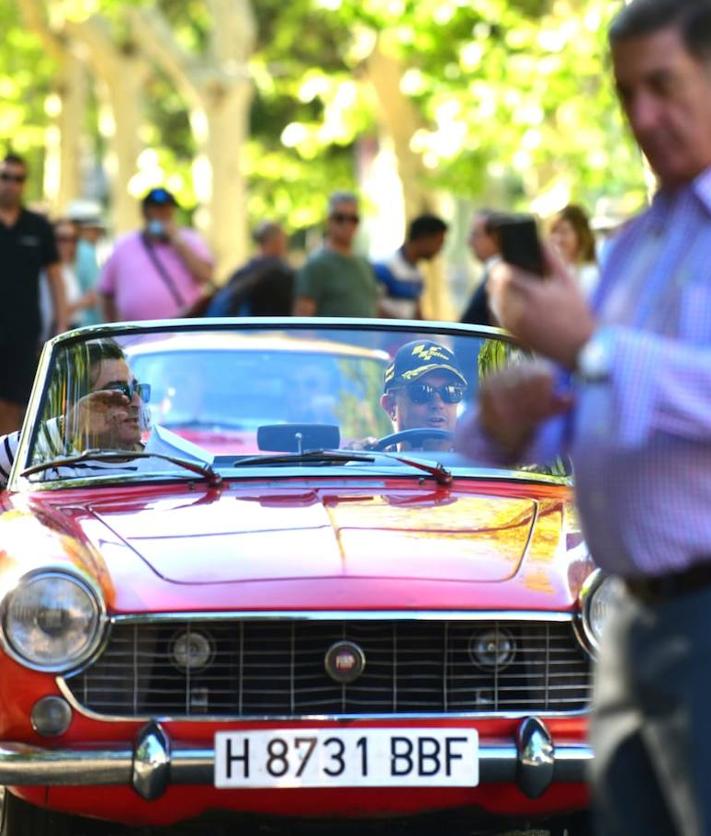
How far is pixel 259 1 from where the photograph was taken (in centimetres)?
3991

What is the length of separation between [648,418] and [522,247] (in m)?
0.32

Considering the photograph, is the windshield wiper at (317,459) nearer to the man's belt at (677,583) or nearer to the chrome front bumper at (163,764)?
the chrome front bumper at (163,764)

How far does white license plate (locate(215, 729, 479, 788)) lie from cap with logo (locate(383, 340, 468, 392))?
69.5 inches

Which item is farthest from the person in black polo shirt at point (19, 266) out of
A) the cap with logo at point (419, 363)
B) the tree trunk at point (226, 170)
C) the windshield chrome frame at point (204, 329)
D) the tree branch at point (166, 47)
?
the tree branch at point (166, 47)

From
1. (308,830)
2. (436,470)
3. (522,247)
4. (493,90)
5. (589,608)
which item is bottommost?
(308,830)

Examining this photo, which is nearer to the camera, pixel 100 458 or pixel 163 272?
pixel 100 458

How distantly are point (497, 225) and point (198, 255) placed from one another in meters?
11.5

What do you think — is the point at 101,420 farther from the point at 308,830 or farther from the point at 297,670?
the point at 308,830

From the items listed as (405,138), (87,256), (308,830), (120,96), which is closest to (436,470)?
(308,830)

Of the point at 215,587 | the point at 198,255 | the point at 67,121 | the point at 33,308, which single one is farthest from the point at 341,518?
the point at 67,121

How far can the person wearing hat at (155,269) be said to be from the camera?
14.5 metres

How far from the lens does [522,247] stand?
10.8ft

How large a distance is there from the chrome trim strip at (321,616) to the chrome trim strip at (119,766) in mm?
299

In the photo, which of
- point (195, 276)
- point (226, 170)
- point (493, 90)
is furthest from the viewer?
point (226, 170)
